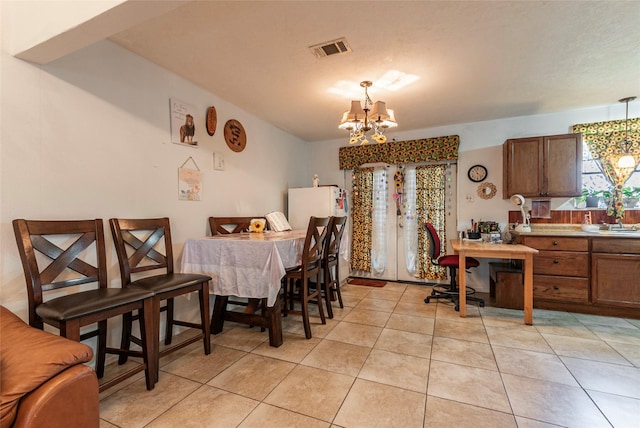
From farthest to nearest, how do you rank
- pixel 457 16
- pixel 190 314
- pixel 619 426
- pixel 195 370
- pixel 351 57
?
pixel 190 314 → pixel 351 57 → pixel 195 370 → pixel 457 16 → pixel 619 426

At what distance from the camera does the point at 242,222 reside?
130 inches

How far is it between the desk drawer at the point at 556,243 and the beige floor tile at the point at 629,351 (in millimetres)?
1046

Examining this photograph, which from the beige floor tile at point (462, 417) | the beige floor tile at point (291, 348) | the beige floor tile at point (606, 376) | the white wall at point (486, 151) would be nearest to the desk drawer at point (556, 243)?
the white wall at point (486, 151)

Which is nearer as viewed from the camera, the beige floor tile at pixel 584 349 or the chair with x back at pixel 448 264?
the beige floor tile at pixel 584 349

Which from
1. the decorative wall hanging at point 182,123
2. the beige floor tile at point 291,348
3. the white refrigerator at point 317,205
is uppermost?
the decorative wall hanging at point 182,123

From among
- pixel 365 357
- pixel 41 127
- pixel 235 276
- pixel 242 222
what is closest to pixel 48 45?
pixel 41 127

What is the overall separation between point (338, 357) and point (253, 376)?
64 cm

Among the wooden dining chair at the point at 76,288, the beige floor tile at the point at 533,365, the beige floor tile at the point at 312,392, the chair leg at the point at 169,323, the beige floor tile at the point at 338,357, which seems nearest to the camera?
the wooden dining chair at the point at 76,288

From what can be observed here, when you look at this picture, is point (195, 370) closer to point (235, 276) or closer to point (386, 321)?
point (235, 276)

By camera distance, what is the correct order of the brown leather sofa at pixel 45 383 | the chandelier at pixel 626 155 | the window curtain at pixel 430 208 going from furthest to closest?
the window curtain at pixel 430 208 < the chandelier at pixel 626 155 < the brown leather sofa at pixel 45 383

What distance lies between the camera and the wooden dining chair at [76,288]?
1440 mm

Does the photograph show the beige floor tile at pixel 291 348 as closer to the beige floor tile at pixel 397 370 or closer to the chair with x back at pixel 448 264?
the beige floor tile at pixel 397 370

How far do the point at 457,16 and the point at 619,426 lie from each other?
8.17ft

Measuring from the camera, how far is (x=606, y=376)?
1856 mm
